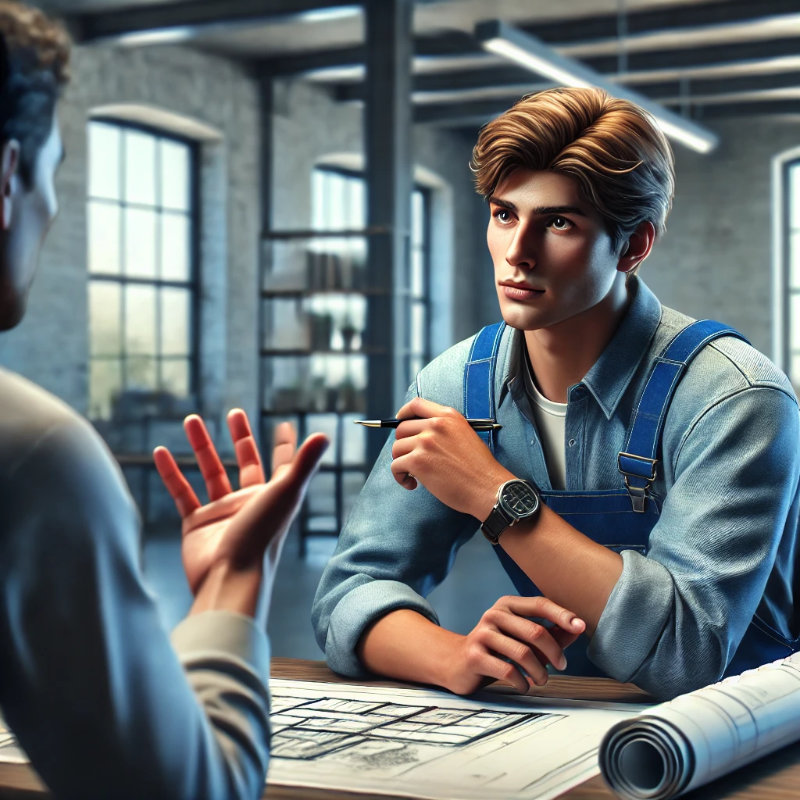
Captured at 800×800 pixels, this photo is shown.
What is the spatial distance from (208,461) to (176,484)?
42 millimetres

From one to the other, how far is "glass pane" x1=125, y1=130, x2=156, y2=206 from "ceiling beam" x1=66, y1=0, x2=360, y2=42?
3.34 feet

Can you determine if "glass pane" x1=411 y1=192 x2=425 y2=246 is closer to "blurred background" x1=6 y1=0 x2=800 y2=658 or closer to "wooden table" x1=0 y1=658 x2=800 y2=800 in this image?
"blurred background" x1=6 y1=0 x2=800 y2=658

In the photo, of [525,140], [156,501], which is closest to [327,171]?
[156,501]

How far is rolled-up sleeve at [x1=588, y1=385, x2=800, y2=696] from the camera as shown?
1399mm

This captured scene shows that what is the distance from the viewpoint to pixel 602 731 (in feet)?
3.90

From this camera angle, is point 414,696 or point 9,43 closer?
point 9,43

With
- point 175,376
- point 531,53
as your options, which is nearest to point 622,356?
point 531,53

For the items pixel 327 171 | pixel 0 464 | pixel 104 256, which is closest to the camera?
pixel 0 464

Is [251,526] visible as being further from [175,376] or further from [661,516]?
[175,376]

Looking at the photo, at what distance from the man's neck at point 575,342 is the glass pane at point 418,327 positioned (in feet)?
A: 40.2

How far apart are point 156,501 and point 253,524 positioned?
9.56 metres

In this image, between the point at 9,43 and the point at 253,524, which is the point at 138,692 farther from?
the point at 9,43

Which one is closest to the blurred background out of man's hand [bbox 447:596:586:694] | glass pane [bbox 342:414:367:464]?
glass pane [bbox 342:414:367:464]

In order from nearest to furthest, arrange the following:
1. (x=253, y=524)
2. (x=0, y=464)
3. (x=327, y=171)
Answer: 1. (x=0, y=464)
2. (x=253, y=524)
3. (x=327, y=171)
